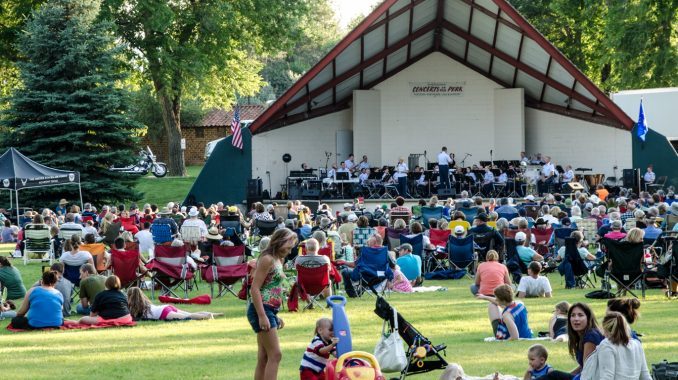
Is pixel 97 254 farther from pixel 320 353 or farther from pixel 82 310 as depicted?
pixel 320 353

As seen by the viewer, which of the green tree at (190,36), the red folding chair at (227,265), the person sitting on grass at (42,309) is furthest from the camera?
the green tree at (190,36)

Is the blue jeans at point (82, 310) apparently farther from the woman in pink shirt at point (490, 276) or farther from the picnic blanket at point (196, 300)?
the woman in pink shirt at point (490, 276)

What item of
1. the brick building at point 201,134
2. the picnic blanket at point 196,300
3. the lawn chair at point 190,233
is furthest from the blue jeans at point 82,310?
the brick building at point 201,134

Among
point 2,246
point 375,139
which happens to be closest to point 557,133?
point 375,139

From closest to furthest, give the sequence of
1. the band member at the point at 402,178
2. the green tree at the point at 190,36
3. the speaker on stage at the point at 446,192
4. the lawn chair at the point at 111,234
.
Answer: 1. the lawn chair at the point at 111,234
2. the speaker on stage at the point at 446,192
3. the band member at the point at 402,178
4. the green tree at the point at 190,36

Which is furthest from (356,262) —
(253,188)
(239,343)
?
(253,188)

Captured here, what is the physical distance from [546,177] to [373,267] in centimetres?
1575

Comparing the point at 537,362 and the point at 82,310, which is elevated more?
the point at 537,362

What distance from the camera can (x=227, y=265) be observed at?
15617mm

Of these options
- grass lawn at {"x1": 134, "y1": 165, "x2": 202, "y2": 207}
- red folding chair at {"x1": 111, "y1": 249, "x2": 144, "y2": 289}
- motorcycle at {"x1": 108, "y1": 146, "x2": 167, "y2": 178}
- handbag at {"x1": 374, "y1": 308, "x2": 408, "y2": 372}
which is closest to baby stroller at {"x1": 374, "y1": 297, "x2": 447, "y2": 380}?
handbag at {"x1": 374, "y1": 308, "x2": 408, "y2": 372}

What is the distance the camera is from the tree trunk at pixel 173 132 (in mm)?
41500

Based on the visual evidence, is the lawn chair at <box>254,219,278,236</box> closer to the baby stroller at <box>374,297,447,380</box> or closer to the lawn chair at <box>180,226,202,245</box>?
the lawn chair at <box>180,226,202,245</box>

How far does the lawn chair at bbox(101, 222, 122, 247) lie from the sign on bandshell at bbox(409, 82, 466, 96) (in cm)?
1522

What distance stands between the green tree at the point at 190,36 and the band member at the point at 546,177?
42.9 feet
